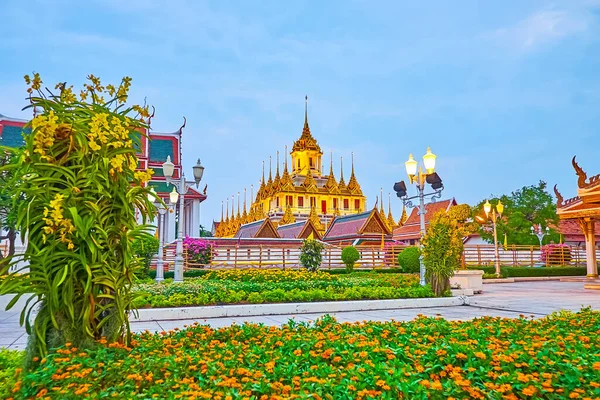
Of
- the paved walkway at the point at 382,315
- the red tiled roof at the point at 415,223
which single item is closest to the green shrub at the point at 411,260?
the paved walkway at the point at 382,315

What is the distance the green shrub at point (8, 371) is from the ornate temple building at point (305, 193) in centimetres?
5975

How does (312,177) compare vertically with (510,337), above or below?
above

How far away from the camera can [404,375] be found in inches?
139

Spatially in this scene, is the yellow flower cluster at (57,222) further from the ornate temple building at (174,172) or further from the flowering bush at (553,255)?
the flowering bush at (553,255)

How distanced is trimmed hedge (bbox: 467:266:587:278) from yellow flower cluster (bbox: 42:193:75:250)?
24.6m

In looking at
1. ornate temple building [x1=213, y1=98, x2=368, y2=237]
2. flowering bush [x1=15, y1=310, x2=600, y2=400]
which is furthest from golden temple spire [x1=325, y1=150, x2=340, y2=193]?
flowering bush [x1=15, y1=310, x2=600, y2=400]

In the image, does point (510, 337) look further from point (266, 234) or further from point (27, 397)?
point (266, 234)

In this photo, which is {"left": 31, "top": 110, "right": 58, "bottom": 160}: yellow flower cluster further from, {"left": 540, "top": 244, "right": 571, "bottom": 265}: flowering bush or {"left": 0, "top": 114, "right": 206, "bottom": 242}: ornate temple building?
{"left": 540, "top": 244, "right": 571, "bottom": 265}: flowering bush

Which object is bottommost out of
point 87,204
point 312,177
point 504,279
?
point 504,279

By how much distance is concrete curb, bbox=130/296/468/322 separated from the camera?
29.7ft

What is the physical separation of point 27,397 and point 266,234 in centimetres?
2881

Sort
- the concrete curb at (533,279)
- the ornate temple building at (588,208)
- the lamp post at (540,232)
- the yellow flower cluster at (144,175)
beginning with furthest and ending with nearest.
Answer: the lamp post at (540,232) < the concrete curb at (533,279) < the ornate temple building at (588,208) < the yellow flower cluster at (144,175)

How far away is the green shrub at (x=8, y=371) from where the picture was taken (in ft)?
11.5

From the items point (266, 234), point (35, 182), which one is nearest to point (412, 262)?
point (266, 234)
